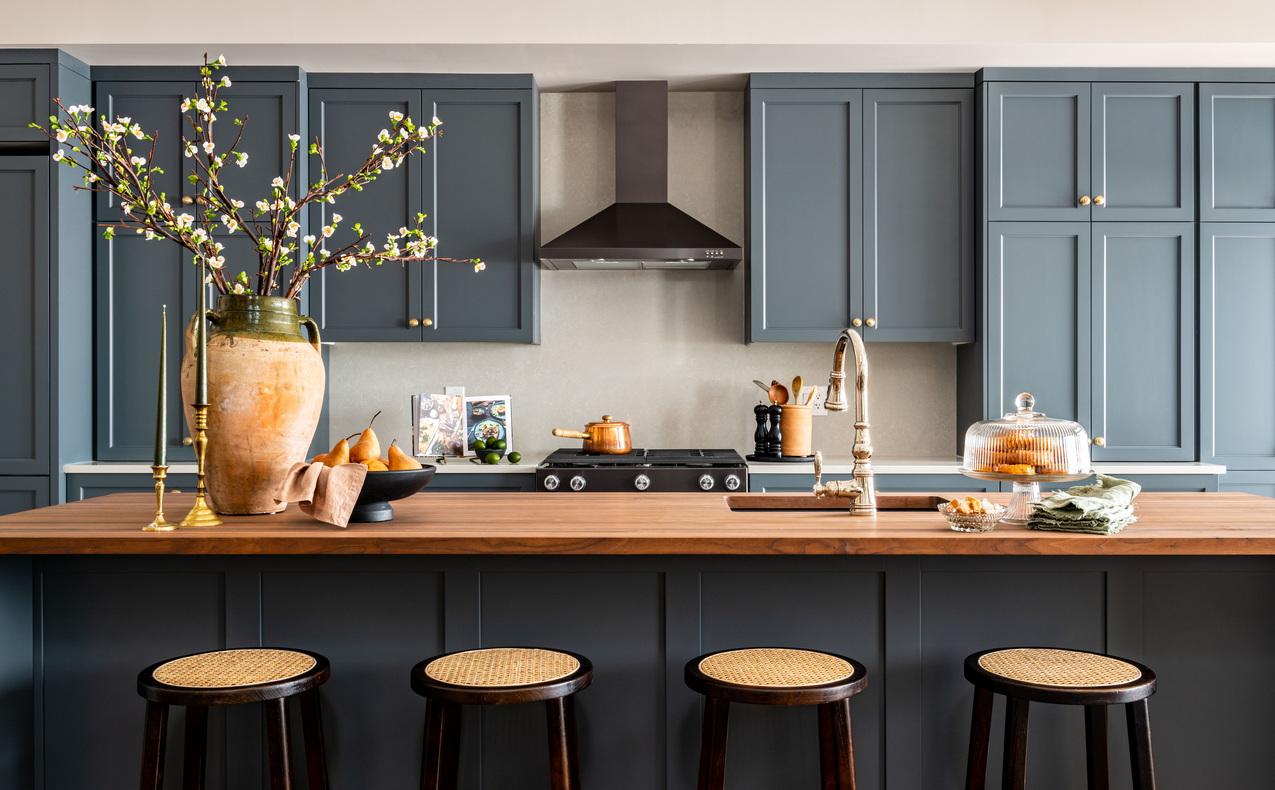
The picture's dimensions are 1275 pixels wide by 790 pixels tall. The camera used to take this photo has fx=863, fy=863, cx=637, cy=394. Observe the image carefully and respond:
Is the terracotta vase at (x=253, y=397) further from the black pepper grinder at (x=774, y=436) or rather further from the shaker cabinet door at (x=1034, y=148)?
the shaker cabinet door at (x=1034, y=148)

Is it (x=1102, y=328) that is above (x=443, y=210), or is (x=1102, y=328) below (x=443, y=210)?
below

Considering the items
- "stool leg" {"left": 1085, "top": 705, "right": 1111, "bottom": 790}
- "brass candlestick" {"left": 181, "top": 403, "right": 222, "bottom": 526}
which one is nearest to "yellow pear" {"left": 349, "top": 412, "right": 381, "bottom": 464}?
"brass candlestick" {"left": 181, "top": 403, "right": 222, "bottom": 526}

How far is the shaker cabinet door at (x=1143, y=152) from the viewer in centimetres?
362

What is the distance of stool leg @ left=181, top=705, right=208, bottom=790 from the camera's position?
174 centimetres

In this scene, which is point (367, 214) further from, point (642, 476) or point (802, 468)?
point (802, 468)

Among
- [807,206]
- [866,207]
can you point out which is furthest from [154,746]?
[866,207]

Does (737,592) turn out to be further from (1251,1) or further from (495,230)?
(1251,1)

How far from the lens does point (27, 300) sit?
134 inches

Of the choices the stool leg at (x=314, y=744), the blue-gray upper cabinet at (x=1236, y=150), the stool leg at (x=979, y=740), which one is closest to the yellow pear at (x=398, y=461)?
the stool leg at (x=314, y=744)

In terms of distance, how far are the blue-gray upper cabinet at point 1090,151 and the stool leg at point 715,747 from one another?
278cm

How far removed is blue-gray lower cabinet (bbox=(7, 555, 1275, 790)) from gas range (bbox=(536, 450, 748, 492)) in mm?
1571

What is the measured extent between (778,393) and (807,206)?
0.85m

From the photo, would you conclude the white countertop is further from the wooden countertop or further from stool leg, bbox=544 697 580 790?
stool leg, bbox=544 697 580 790

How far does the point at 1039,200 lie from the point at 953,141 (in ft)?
1.44
